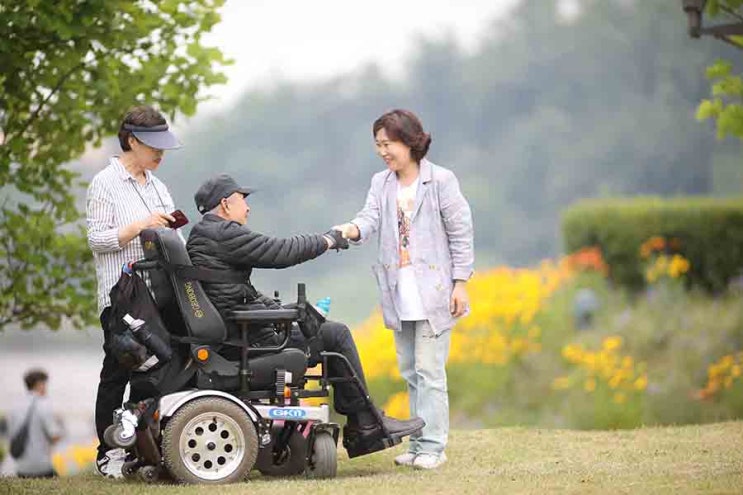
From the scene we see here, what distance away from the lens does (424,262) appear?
716cm

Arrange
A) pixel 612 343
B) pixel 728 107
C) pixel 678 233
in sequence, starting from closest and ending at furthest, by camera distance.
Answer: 1. pixel 728 107
2. pixel 612 343
3. pixel 678 233

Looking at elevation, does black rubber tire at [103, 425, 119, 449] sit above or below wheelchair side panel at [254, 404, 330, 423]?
below

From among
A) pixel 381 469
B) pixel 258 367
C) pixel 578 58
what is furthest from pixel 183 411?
pixel 578 58

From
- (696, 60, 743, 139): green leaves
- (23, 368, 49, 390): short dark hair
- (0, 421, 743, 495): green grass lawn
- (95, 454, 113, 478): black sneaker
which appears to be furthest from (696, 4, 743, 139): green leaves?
(23, 368, 49, 390): short dark hair

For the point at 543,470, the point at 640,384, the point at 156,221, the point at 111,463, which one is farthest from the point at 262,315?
the point at 640,384

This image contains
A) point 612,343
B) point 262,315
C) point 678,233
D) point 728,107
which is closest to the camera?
point 262,315

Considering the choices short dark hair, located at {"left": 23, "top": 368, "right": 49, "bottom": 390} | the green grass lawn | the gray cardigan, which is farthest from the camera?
short dark hair, located at {"left": 23, "top": 368, "right": 49, "bottom": 390}

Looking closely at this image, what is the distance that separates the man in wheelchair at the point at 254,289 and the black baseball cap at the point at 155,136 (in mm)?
340

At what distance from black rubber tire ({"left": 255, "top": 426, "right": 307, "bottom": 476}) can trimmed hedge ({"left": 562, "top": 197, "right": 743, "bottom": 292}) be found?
9348 mm

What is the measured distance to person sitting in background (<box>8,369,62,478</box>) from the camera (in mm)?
9438

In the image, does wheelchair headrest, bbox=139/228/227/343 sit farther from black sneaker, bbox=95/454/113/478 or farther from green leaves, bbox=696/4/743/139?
green leaves, bbox=696/4/743/139

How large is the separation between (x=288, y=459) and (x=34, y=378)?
337cm

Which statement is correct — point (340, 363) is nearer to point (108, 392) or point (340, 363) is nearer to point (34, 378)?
point (108, 392)

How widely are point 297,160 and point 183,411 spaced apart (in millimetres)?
15843
